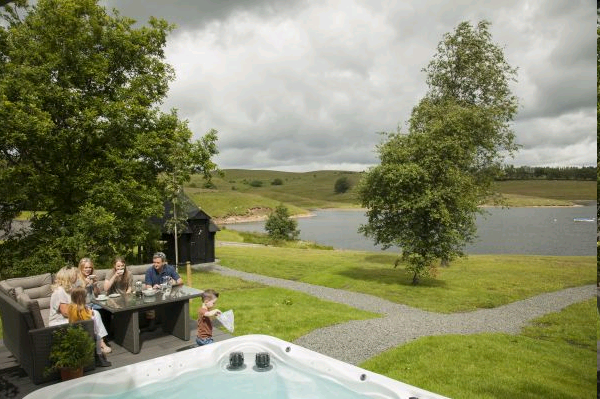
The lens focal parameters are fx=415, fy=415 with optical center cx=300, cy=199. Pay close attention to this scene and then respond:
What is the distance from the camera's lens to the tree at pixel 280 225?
1137 inches

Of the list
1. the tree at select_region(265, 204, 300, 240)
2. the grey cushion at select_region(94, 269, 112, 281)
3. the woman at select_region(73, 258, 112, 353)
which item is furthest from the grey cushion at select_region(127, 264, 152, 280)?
the tree at select_region(265, 204, 300, 240)

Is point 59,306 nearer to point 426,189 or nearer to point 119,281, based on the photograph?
point 119,281

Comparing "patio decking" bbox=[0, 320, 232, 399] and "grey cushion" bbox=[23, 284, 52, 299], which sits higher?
"grey cushion" bbox=[23, 284, 52, 299]

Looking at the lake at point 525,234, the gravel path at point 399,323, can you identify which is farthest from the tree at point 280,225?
the gravel path at point 399,323

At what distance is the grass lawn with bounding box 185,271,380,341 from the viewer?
848 centimetres

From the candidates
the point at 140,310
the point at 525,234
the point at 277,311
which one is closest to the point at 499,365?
the point at 277,311

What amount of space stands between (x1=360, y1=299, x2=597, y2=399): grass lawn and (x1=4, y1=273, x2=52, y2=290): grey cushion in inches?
230

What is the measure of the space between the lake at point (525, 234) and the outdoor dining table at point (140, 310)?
8735mm

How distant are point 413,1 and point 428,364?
950 centimetres

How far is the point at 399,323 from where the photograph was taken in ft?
29.1

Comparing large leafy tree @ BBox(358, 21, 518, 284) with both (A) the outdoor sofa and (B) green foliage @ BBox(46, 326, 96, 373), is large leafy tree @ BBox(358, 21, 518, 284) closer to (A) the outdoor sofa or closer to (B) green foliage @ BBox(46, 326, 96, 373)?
(B) green foliage @ BBox(46, 326, 96, 373)

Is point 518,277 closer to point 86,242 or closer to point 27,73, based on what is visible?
point 86,242

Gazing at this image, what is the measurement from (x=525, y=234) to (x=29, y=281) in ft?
62.6

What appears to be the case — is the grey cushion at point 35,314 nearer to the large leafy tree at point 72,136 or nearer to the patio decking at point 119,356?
the patio decking at point 119,356
